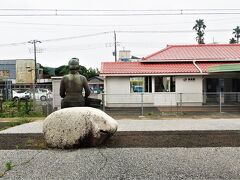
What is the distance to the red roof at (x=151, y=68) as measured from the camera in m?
29.0

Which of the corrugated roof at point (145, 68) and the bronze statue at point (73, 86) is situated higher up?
the corrugated roof at point (145, 68)

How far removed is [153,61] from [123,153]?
23.4 metres

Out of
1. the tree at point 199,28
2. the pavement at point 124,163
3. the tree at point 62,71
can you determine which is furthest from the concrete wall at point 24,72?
the pavement at point 124,163

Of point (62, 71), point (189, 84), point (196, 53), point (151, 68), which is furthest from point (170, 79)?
point (62, 71)

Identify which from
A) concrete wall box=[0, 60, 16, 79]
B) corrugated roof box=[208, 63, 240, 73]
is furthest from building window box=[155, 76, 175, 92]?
concrete wall box=[0, 60, 16, 79]

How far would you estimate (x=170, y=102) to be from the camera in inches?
1107

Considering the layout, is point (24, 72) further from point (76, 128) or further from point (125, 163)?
point (125, 163)

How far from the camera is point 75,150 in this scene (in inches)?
340

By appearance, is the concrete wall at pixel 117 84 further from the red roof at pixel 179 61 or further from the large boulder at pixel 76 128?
the large boulder at pixel 76 128

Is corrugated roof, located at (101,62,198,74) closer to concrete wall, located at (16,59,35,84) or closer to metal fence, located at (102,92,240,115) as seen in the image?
metal fence, located at (102,92,240,115)

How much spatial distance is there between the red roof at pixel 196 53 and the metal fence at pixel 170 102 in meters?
4.45

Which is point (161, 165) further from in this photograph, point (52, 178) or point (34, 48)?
point (34, 48)

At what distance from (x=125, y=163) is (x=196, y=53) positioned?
2720cm

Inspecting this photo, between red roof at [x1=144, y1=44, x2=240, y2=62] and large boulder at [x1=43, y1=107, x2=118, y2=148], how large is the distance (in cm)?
2269
